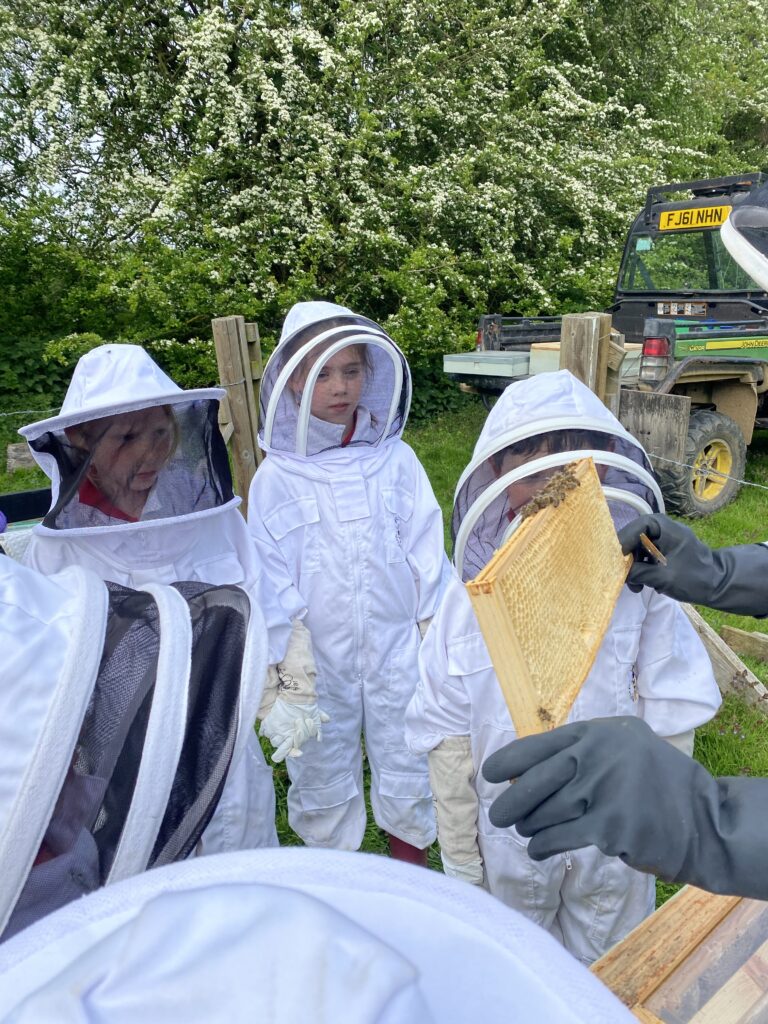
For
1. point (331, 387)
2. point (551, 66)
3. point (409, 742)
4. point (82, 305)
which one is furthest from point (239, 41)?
point (409, 742)

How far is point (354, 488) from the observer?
8.58 feet

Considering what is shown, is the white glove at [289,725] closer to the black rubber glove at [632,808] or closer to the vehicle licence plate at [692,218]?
the black rubber glove at [632,808]

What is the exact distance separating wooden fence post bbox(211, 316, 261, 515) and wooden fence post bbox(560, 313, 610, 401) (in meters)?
1.71

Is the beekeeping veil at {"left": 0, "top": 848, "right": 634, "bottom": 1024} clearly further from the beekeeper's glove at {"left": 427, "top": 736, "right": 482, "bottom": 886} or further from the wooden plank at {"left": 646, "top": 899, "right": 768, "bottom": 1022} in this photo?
the beekeeper's glove at {"left": 427, "top": 736, "right": 482, "bottom": 886}

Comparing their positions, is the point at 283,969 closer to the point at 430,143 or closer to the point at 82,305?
the point at 82,305

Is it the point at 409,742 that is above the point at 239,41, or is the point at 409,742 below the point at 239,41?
below

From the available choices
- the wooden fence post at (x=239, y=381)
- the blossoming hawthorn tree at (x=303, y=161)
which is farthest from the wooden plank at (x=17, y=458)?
the wooden fence post at (x=239, y=381)

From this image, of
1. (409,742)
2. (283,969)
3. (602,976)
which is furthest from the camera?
(409,742)

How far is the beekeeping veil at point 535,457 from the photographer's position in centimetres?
159

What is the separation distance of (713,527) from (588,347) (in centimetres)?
346

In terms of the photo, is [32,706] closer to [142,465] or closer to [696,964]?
[696,964]

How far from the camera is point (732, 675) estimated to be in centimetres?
341

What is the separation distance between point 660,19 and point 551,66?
11.5 ft

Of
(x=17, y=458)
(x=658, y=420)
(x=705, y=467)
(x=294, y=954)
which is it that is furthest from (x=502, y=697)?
(x=17, y=458)
